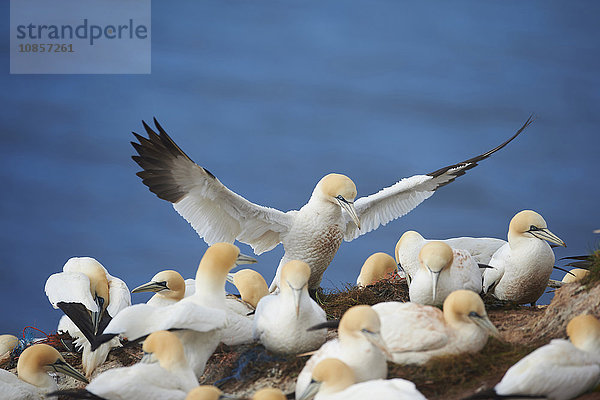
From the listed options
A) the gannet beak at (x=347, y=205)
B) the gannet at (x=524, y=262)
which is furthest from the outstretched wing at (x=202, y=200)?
the gannet at (x=524, y=262)

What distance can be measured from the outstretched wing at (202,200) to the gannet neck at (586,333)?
3.10 m

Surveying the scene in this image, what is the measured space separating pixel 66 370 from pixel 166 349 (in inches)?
61.6

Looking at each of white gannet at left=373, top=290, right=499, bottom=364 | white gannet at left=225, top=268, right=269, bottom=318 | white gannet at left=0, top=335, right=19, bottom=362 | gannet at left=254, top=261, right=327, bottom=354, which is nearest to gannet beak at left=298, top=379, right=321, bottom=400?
white gannet at left=373, top=290, right=499, bottom=364

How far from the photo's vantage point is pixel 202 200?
649 centimetres

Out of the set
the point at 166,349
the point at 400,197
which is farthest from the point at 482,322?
the point at 400,197

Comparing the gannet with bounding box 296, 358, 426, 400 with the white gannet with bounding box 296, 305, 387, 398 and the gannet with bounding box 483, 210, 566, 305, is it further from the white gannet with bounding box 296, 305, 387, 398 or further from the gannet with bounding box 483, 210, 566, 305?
the gannet with bounding box 483, 210, 566, 305

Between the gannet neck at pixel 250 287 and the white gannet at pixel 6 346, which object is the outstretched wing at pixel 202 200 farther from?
the white gannet at pixel 6 346

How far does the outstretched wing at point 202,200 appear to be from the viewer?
6.19 meters

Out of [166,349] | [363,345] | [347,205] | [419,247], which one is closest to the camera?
[363,345]

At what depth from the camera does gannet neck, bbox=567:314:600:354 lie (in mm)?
4062

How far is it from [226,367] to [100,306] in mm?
1808

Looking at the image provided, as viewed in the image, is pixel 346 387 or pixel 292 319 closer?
pixel 346 387

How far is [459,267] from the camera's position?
558 cm

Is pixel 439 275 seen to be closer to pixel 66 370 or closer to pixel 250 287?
pixel 250 287
